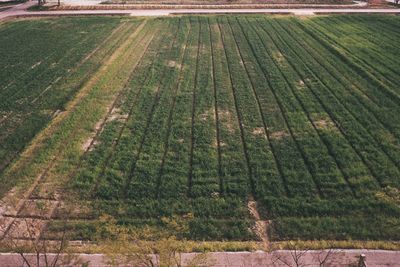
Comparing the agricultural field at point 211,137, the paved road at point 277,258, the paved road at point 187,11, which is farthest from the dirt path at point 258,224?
the paved road at point 187,11

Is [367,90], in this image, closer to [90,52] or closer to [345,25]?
[345,25]

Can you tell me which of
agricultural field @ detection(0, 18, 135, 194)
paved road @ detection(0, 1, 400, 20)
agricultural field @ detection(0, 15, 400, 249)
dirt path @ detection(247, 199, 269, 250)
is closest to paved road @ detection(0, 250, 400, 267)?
dirt path @ detection(247, 199, 269, 250)

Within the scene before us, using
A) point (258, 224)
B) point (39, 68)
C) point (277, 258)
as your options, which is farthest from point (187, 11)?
point (277, 258)

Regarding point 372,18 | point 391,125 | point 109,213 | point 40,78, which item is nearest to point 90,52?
point 40,78

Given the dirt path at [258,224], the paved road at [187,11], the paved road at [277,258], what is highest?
the paved road at [187,11]

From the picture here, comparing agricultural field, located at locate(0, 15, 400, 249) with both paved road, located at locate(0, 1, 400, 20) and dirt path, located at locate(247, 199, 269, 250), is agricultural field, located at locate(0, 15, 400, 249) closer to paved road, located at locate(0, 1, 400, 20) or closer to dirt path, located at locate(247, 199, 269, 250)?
dirt path, located at locate(247, 199, 269, 250)

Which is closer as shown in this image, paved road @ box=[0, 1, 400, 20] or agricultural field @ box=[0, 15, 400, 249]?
agricultural field @ box=[0, 15, 400, 249]

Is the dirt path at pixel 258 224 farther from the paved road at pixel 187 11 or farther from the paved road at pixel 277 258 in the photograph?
the paved road at pixel 187 11

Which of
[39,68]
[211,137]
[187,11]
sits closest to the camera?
[211,137]

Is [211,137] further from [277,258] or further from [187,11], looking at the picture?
[187,11]
